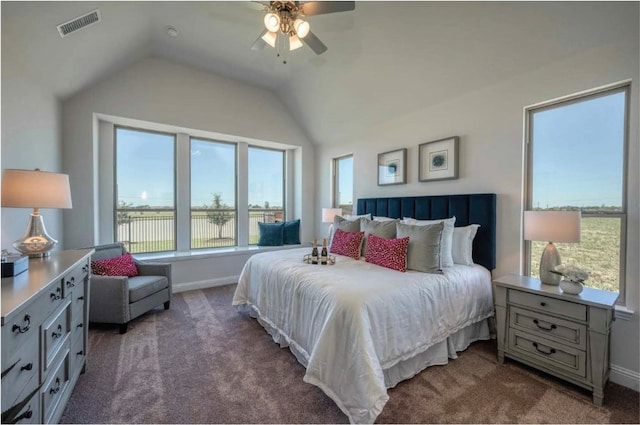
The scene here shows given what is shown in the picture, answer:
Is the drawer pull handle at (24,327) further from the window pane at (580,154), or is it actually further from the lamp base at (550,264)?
the window pane at (580,154)

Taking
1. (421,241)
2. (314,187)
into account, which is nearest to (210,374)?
(421,241)

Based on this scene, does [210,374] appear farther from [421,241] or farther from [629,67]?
[629,67]

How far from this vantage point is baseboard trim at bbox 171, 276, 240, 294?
404 cm

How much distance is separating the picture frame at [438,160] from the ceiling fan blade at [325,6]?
A: 6.05ft

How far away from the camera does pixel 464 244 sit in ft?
8.82

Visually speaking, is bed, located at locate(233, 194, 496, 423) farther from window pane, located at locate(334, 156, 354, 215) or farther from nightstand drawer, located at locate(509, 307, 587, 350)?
window pane, located at locate(334, 156, 354, 215)

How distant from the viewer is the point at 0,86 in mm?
1937

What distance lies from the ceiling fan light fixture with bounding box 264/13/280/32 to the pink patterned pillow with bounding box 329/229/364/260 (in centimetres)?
215

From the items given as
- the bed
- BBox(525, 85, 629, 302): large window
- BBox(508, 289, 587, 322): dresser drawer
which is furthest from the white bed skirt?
BBox(525, 85, 629, 302): large window

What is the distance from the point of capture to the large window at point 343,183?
4.76 metres

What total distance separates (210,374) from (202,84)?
4.01 meters

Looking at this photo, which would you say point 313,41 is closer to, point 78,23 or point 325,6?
point 325,6

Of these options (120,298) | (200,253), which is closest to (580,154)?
(120,298)

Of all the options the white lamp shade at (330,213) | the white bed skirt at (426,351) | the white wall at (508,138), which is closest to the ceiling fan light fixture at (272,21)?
the white wall at (508,138)
